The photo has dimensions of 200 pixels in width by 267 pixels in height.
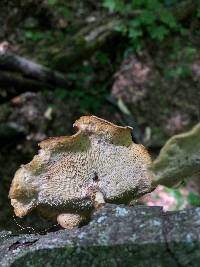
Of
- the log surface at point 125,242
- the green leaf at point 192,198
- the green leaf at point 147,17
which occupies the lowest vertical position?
the green leaf at point 192,198

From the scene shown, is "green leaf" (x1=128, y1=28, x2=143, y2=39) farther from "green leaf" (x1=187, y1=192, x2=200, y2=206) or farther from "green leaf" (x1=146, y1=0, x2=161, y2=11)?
"green leaf" (x1=187, y1=192, x2=200, y2=206)

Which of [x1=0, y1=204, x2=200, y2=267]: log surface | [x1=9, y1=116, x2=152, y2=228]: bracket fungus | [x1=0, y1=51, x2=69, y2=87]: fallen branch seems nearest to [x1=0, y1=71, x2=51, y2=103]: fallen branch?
[x1=0, y1=51, x2=69, y2=87]: fallen branch

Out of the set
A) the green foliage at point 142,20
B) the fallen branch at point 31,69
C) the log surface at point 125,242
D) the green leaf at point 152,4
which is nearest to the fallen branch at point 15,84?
the fallen branch at point 31,69

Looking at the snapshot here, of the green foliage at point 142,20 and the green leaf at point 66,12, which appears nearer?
the green foliage at point 142,20

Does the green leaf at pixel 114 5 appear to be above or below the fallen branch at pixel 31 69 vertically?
above

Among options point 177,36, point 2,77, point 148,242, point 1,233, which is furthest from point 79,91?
point 148,242

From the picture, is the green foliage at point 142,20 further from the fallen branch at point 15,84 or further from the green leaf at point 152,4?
the fallen branch at point 15,84

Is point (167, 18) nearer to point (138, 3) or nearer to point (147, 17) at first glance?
point (147, 17)
